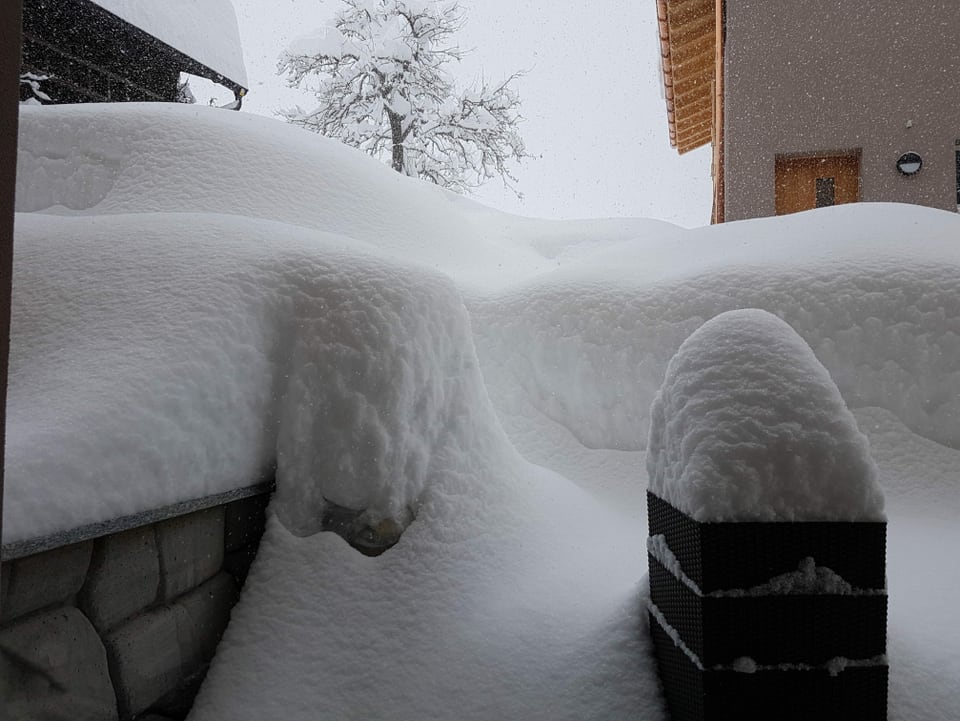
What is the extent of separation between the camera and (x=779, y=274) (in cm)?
362

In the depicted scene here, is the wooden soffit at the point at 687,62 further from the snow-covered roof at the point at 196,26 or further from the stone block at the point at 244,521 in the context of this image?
the stone block at the point at 244,521

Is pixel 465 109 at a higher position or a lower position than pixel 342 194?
higher

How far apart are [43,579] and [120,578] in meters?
0.22

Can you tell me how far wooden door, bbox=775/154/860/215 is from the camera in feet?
23.6

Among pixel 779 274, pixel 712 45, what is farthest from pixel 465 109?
pixel 779 274

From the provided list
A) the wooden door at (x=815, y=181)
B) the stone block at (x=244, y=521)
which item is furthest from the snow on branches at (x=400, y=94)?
the stone block at (x=244, y=521)

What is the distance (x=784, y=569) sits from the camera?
152 cm

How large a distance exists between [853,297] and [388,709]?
9.81 ft

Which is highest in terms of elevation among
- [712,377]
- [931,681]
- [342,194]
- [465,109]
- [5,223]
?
[465,109]

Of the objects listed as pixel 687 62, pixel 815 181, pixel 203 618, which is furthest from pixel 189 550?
pixel 687 62

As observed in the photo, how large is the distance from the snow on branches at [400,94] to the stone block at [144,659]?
45.5ft

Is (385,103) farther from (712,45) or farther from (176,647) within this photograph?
(176,647)

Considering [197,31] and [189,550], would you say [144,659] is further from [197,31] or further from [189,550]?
[197,31]

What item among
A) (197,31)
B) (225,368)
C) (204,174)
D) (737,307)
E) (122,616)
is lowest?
(122,616)
